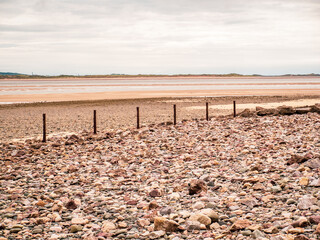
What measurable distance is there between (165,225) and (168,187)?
292cm

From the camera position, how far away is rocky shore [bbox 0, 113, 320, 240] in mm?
7457

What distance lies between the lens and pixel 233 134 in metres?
17.2

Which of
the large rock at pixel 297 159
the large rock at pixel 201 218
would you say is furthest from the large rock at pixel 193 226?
the large rock at pixel 297 159

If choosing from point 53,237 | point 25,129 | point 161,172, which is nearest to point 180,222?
point 53,237

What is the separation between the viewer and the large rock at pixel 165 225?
7379 mm

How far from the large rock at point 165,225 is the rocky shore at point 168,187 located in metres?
0.02

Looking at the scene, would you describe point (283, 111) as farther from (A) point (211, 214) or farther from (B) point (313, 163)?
(A) point (211, 214)

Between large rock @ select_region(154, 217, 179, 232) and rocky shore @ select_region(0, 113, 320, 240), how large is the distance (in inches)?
0.8

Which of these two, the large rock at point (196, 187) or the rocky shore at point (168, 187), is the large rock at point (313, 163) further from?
the large rock at point (196, 187)

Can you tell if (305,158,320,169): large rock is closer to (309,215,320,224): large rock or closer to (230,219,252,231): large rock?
(309,215,320,224): large rock

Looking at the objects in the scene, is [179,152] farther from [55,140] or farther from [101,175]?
[55,140]

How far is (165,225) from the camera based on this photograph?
24.4 ft

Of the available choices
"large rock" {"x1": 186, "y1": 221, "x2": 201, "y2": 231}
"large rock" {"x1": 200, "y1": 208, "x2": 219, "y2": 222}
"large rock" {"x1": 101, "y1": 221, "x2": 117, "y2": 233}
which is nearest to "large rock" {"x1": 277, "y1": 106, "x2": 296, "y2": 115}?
"large rock" {"x1": 200, "y1": 208, "x2": 219, "y2": 222}

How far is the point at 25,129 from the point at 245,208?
20315mm
